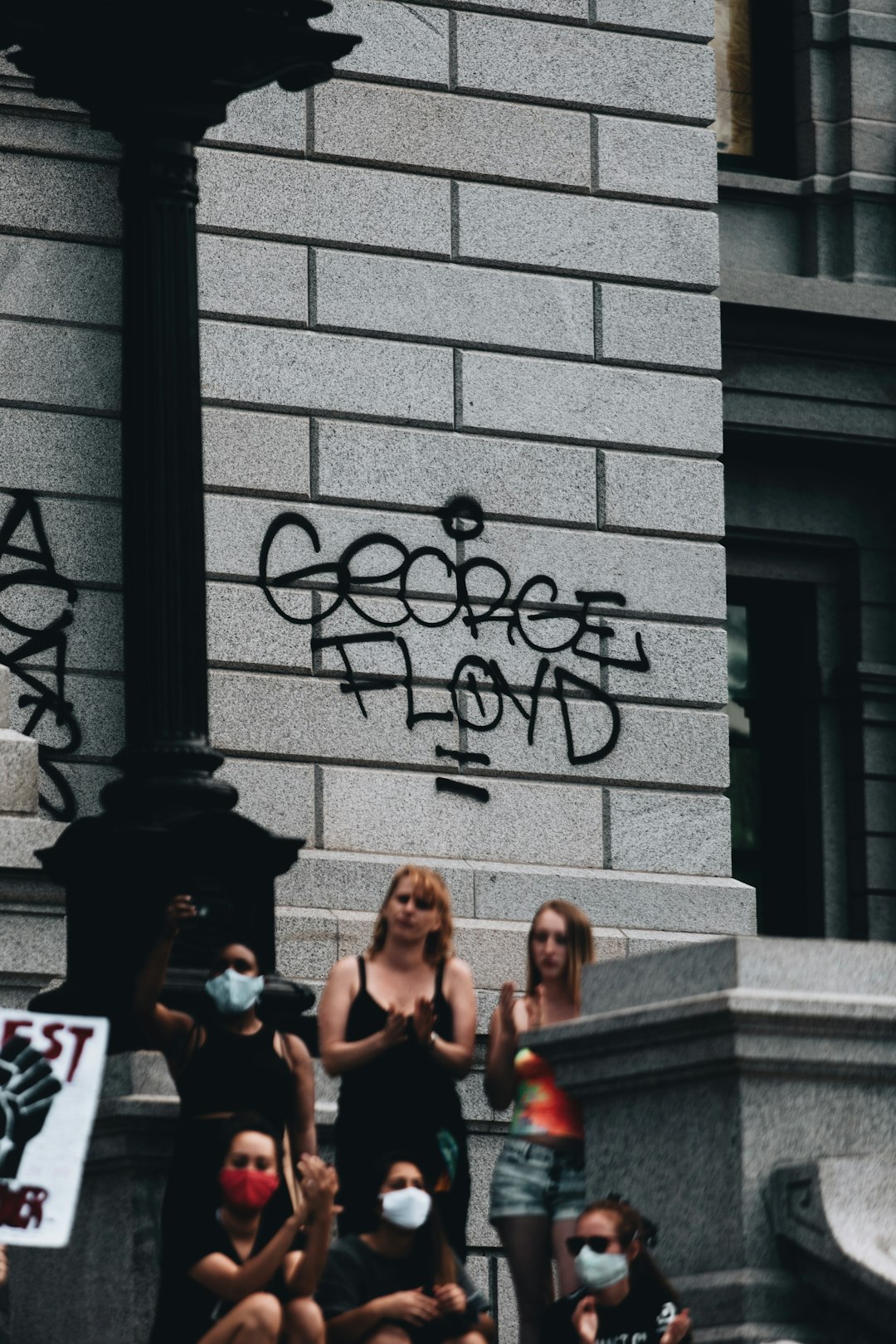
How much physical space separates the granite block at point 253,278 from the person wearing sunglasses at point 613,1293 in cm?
717

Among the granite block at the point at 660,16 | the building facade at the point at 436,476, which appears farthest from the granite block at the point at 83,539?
the granite block at the point at 660,16

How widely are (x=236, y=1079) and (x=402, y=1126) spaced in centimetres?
62

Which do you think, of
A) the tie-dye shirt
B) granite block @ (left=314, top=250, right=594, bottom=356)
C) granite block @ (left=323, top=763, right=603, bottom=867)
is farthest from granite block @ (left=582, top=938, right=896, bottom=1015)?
granite block @ (left=314, top=250, right=594, bottom=356)

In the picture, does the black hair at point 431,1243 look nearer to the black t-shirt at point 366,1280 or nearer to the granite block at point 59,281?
the black t-shirt at point 366,1280

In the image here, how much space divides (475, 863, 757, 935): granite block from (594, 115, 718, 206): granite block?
12.2ft

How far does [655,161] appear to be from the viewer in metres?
15.2

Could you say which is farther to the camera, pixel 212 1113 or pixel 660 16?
pixel 660 16

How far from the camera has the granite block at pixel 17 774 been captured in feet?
41.9

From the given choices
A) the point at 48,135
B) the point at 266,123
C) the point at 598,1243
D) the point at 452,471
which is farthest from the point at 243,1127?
the point at 266,123

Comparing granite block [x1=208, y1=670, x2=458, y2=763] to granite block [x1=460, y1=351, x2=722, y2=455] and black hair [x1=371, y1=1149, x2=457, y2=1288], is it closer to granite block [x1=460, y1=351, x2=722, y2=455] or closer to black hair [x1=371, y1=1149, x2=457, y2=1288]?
granite block [x1=460, y1=351, x2=722, y2=455]

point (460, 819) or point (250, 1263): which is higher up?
point (460, 819)

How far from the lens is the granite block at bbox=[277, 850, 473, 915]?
13.5 m

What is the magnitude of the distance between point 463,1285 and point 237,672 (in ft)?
19.4

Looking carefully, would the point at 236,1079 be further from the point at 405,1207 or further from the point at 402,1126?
the point at 405,1207
